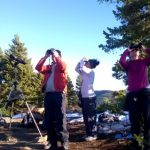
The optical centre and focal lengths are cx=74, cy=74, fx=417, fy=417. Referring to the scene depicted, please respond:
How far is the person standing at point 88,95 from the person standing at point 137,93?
1.88 m

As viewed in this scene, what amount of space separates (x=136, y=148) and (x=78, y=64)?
10.0 ft

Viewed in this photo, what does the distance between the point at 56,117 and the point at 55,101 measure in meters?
0.32

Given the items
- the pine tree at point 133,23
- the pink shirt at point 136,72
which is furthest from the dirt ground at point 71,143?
the pine tree at point 133,23

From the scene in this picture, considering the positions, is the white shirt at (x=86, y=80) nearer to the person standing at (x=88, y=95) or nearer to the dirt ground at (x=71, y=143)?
the person standing at (x=88, y=95)

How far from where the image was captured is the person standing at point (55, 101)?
822 centimetres

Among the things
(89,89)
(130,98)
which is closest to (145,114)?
(130,98)

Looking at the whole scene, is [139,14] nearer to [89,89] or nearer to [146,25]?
[146,25]

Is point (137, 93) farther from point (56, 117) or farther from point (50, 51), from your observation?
point (50, 51)

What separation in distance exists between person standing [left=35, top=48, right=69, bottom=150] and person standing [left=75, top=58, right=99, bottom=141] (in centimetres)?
131

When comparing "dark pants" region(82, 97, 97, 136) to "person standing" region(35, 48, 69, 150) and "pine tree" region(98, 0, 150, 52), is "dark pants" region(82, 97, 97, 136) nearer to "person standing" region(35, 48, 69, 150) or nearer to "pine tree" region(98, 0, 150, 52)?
"person standing" region(35, 48, 69, 150)

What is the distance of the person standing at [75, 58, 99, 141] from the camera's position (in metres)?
9.59

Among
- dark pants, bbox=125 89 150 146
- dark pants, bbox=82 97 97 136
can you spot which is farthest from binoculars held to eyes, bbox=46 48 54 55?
dark pants, bbox=125 89 150 146

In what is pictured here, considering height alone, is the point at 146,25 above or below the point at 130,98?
above

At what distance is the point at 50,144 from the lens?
27.8ft
